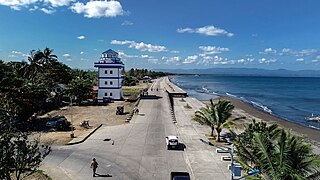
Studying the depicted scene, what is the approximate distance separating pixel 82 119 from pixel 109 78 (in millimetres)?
19984

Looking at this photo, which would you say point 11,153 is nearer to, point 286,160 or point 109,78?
point 286,160

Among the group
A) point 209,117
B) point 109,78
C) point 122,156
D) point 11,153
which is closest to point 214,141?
point 209,117

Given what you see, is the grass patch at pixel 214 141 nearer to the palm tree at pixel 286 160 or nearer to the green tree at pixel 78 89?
the palm tree at pixel 286 160

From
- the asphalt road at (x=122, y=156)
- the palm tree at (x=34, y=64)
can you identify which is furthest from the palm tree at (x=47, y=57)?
the asphalt road at (x=122, y=156)

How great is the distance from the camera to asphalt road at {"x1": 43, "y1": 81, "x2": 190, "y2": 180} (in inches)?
719

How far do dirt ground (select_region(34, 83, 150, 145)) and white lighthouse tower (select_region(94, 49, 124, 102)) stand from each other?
513cm

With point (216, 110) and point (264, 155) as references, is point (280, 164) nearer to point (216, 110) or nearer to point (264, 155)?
point (264, 155)

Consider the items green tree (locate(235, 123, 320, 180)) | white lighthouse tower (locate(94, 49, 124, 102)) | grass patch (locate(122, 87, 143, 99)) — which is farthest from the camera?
grass patch (locate(122, 87, 143, 99))

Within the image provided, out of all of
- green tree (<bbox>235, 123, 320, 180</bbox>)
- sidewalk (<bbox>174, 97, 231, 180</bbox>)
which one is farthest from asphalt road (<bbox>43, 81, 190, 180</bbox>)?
green tree (<bbox>235, 123, 320, 180</bbox>)

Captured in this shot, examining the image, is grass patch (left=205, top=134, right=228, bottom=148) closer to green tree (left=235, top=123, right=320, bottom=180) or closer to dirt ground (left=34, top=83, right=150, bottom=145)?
dirt ground (left=34, top=83, right=150, bottom=145)

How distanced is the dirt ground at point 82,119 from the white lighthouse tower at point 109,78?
5126mm

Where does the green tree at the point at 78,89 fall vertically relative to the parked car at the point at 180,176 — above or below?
above

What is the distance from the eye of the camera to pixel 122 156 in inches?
851

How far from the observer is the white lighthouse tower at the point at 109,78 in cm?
5662
